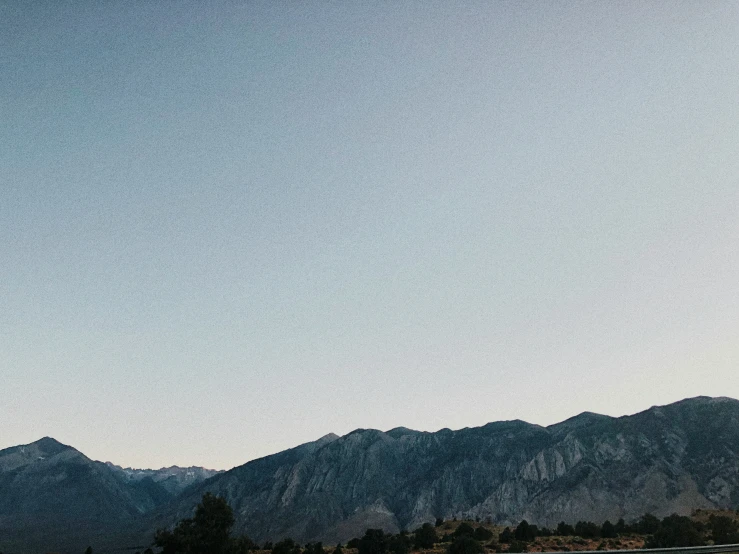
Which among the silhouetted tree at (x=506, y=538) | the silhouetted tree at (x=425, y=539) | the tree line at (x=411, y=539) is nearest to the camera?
the tree line at (x=411, y=539)

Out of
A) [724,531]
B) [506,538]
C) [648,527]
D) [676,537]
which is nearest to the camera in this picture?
[676,537]

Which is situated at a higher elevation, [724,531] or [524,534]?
[524,534]

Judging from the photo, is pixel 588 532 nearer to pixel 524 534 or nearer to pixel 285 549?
pixel 524 534

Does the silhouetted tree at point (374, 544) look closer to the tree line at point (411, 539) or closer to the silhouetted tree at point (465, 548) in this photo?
the tree line at point (411, 539)

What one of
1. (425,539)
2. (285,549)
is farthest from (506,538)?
(285,549)

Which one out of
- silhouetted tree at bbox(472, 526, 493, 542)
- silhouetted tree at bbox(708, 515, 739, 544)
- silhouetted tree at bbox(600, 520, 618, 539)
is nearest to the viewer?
silhouetted tree at bbox(708, 515, 739, 544)

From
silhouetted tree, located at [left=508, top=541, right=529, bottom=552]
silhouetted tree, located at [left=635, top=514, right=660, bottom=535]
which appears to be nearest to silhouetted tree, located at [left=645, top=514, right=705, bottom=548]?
silhouetted tree, located at [left=635, top=514, right=660, bottom=535]

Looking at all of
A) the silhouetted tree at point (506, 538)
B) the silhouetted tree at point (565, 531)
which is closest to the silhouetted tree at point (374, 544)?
the silhouetted tree at point (506, 538)

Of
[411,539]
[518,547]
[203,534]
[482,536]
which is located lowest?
[518,547]

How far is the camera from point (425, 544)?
153 feet

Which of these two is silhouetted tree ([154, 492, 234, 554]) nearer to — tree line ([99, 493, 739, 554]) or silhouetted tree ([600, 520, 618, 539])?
tree line ([99, 493, 739, 554])

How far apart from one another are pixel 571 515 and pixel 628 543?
131 m

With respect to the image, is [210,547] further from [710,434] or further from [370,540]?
[710,434]

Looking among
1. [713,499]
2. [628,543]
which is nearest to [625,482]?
[713,499]
